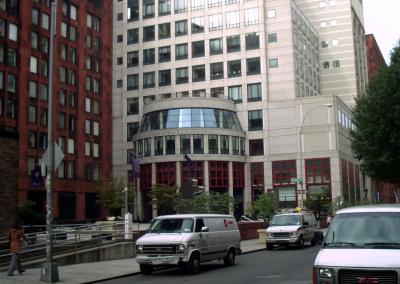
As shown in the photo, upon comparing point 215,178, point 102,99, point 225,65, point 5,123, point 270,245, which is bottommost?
point 270,245

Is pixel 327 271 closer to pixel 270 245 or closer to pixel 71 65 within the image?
pixel 270 245

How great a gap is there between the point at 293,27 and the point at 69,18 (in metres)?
32.7

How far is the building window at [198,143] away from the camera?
2972 inches

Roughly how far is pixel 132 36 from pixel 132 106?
11667mm

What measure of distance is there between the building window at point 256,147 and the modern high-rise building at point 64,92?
20.7 meters

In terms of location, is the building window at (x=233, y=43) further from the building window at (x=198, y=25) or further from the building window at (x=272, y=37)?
the building window at (x=198, y=25)

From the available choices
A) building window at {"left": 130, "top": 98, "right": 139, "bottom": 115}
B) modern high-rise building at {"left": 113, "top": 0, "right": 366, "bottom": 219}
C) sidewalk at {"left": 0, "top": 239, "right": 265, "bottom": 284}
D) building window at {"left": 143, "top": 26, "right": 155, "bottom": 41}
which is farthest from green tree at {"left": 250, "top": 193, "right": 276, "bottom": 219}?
building window at {"left": 143, "top": 26, "right": 155, "bottom": 41}

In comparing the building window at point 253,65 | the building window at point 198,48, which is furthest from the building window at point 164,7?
the building window at point 253,65

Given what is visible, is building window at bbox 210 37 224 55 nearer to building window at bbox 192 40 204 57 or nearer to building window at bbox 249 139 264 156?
building window at bbox 192 40 204 57

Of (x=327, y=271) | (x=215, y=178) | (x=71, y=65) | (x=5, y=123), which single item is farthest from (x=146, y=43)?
(x=327, y=271)

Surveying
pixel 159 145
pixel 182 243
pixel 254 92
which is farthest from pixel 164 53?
pixel 182 243

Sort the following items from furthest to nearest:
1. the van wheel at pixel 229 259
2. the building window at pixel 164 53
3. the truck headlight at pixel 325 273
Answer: the building window at pixel 164 53 → the van wheel at pixel 229 259 → the truck headlight at pixel 325 273

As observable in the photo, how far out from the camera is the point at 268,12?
83.1 meters

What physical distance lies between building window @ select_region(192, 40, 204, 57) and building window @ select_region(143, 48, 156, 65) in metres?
6.88
